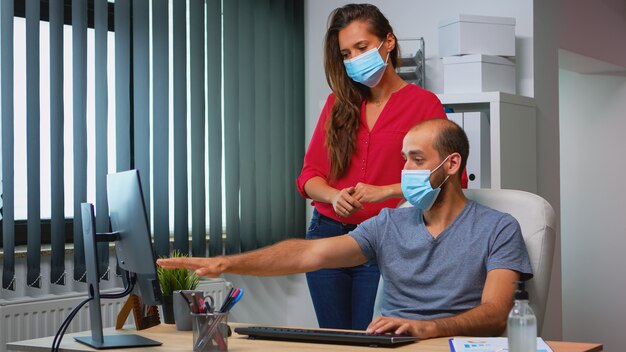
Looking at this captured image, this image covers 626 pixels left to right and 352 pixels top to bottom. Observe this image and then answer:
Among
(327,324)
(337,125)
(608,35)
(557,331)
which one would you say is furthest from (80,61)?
(608,35)

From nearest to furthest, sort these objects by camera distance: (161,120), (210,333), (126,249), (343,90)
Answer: (210,333), (126,249), (343,90), (161,120)

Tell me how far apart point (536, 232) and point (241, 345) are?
798 millimetres

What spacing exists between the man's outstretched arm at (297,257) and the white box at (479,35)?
1.73m

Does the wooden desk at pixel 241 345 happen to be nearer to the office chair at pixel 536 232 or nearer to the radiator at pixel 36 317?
the office chair at pixel 536 232

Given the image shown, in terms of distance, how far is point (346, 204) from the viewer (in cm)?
237

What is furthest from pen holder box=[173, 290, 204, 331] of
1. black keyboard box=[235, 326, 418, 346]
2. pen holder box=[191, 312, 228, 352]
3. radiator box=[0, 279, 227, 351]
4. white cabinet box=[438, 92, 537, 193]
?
white cabinet box=[438, 92, 537, 193]

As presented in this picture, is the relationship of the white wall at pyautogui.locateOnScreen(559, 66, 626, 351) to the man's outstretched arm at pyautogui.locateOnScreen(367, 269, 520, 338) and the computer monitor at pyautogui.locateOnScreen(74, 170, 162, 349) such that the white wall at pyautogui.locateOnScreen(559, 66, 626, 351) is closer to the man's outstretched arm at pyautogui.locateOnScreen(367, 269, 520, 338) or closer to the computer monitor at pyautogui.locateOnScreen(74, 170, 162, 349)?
the man's outstretched arm at pyautogui.locateOnScreen(367, 269, 520, 338)

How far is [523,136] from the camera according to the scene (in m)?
3.83

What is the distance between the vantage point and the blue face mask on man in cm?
221

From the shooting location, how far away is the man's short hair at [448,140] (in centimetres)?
225

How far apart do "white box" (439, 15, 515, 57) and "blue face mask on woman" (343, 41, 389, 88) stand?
3.97ft

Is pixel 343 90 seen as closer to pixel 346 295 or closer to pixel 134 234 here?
pixel 346 295

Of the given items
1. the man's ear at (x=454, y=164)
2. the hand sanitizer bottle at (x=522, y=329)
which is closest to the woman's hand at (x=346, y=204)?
the man's ear at (x=454, y=164)

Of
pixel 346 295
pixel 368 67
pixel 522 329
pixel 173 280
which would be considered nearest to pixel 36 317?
pixel 173 280
